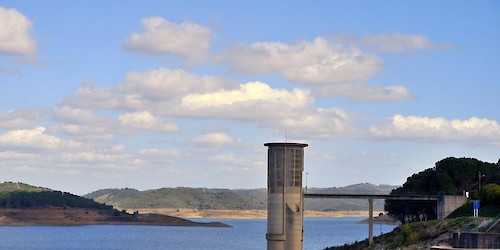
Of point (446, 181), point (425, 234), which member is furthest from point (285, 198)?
point (446, 181)

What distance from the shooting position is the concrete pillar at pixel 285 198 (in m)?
123

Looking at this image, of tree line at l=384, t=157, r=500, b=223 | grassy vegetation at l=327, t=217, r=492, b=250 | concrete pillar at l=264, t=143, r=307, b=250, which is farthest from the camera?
tree line at l=384, t=157, r=500, b=223

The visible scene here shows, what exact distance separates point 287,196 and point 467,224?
73.7 feet

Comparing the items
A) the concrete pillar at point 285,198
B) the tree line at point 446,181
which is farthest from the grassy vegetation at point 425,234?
the tree line at point 446,181

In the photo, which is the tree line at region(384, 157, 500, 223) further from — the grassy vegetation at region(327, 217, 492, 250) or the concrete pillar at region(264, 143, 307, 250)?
the concrete pillar at region(264, 143, 307, 250)

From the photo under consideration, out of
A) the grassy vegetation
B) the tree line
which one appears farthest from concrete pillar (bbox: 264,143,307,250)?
the tree line

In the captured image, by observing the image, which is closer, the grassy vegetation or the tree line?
the grassy vegetation

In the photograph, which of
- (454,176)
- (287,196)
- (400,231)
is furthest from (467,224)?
(454,176)

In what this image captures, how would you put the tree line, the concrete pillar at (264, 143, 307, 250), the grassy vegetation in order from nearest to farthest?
the grassy vegetation → the concrete pillar at (264, 143, 307, 250) → the tree line

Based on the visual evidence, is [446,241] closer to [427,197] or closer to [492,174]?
[427,197]

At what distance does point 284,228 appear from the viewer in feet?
405

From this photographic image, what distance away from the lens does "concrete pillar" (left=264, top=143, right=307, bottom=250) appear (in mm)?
123312

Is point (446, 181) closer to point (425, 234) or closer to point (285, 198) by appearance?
point (425, 234)

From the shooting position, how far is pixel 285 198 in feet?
406
